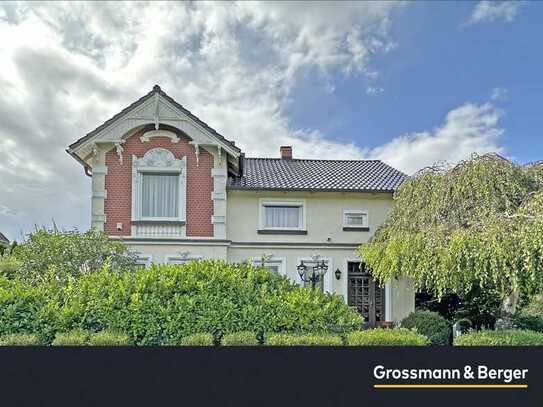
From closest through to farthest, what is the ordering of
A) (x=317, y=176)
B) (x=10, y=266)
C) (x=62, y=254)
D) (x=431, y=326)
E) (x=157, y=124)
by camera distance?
(x=62, y=254) → (x=10, y=266) → (x=431, y=326) → (x=157, y=124) → (x=317, y=176)

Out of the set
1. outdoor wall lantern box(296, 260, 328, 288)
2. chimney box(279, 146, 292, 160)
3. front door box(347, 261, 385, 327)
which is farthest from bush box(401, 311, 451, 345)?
chimney box(279, 146, 292, 160)

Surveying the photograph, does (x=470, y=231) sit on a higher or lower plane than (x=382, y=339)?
higher

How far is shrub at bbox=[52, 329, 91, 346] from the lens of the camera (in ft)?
19.0

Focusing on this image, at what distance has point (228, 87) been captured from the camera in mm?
10688

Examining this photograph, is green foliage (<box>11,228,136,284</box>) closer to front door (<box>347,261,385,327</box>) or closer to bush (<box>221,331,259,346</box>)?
bush (<box>221,331,259,346</box>)

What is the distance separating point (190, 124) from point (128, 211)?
3632 mm

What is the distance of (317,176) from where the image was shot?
17906 mm

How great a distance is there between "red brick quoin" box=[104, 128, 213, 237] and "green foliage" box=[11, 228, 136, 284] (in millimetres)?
3365

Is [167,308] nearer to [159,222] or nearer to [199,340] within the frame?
[199,340]
